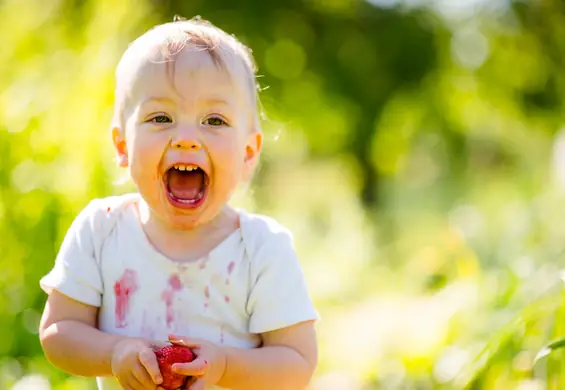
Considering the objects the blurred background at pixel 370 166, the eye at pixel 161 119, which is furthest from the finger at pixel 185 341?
the blurred background at pixel 370 166

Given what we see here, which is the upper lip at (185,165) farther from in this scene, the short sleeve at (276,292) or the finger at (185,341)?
the finger at (185,341)

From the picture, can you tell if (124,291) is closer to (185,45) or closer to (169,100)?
(169,100)

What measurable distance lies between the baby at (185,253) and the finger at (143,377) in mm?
80

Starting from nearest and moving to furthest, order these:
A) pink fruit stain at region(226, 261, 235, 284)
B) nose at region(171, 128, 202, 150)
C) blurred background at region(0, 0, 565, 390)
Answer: nose at region(171, 128, 202, 150) < pink fruit stain at region(226, 261, 235, 284) < blurred background at region(0, 0, 565, 390)

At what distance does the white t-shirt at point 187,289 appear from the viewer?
2.01m

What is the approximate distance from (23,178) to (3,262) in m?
0.39

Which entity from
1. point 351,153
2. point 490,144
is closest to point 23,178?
point 351,153

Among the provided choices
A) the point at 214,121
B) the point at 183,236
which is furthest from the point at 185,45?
the point at 183,236

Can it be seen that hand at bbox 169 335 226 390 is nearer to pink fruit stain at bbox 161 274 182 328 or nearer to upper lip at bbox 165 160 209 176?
pink fruit stain at bbox 161 274 182 328

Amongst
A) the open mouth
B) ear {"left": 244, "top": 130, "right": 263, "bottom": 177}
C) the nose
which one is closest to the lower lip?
the open mouth

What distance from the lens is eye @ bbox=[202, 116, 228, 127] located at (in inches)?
78.0

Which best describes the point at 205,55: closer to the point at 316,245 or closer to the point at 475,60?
the point at 316,245

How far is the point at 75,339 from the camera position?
1.98 meters

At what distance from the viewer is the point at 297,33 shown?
9.78 m
